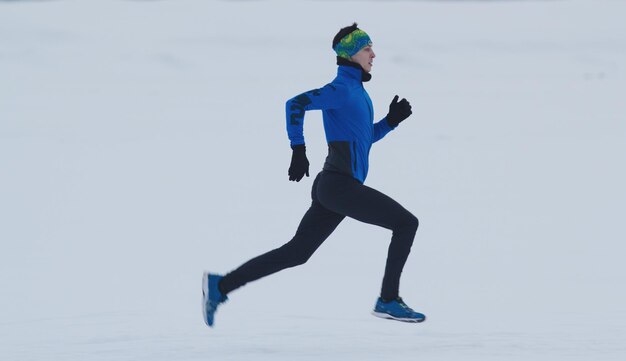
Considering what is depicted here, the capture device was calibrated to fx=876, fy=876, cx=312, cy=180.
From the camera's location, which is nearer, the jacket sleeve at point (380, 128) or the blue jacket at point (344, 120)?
the blue jacket at point (344, 120)

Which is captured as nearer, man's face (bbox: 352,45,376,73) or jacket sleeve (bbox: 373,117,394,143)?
man's face (bbox: 352,45,376,73)

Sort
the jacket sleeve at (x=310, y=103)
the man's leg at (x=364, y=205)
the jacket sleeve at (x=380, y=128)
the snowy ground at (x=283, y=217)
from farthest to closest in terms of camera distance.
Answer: the snowy ground at (x=283, y=217)
the jacket sleeve at (x=380, y=128)
the man's leg at (x=364, y=205)
the jacket sleeve at (x=310, y=103)

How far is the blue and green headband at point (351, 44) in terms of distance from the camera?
438 centimetres

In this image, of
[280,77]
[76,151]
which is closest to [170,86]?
[280,77]

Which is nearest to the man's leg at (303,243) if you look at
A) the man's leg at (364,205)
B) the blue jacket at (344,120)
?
the man's leg at (364,205)

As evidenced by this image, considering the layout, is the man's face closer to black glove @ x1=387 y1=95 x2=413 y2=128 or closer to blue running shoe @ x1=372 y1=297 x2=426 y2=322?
black glove @ x1=387 y1=95 x2=413 y2=128

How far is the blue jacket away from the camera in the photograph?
415cm

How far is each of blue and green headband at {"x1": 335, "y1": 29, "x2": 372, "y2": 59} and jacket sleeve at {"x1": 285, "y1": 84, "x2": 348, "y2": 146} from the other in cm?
26

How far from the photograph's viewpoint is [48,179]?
35.4ft

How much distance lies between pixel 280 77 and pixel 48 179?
1544 cm

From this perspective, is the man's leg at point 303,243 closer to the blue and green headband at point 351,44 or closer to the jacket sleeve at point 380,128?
the jacket sleeve at point 380,128

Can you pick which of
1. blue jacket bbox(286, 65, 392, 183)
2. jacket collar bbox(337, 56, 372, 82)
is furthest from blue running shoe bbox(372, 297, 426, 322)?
jacket collar bbox(337, 56, 372, 82)

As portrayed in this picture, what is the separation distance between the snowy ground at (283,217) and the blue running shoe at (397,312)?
0.21 meters

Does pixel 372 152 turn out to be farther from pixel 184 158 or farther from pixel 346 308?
pixel 346 308
